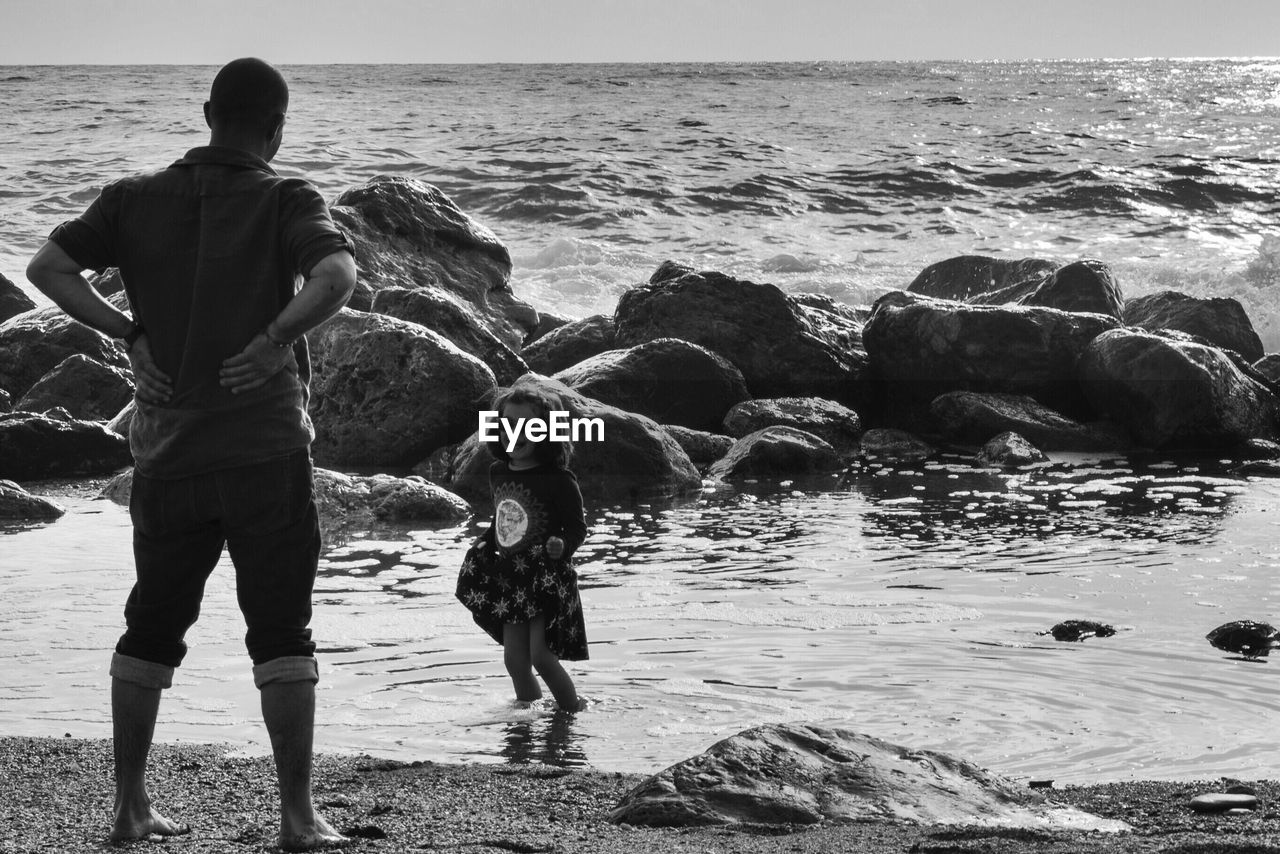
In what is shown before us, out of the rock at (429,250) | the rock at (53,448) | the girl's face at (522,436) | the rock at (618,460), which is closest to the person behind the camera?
the girl's face at (522,436)

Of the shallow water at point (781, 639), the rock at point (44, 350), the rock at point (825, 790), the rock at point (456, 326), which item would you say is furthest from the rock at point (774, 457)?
the rock at point (825, 790)

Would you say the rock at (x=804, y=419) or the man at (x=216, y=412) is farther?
the rock at (x=804, y=419)

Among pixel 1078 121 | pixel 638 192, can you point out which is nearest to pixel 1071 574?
pixel 638 192

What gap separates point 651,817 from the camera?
141 inches

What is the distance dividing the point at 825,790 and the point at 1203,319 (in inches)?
552

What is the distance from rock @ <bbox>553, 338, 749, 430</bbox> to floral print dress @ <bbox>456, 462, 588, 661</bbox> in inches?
285

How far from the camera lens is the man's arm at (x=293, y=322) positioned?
125 inches

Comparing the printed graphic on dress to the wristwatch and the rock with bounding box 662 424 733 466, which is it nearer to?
the wristwatch

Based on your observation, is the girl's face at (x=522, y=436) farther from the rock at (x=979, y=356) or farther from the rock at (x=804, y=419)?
the rock at (x=979, y=356)

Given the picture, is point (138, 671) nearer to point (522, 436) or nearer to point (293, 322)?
point (293, 322)

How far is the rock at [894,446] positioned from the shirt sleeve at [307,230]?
9.31 m

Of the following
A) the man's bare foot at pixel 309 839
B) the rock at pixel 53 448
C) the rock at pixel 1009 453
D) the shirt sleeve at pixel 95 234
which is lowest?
the rock at pixel 53 448

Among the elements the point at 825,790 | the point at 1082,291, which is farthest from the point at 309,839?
the point at 1082,291

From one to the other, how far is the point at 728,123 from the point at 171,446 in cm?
4281
